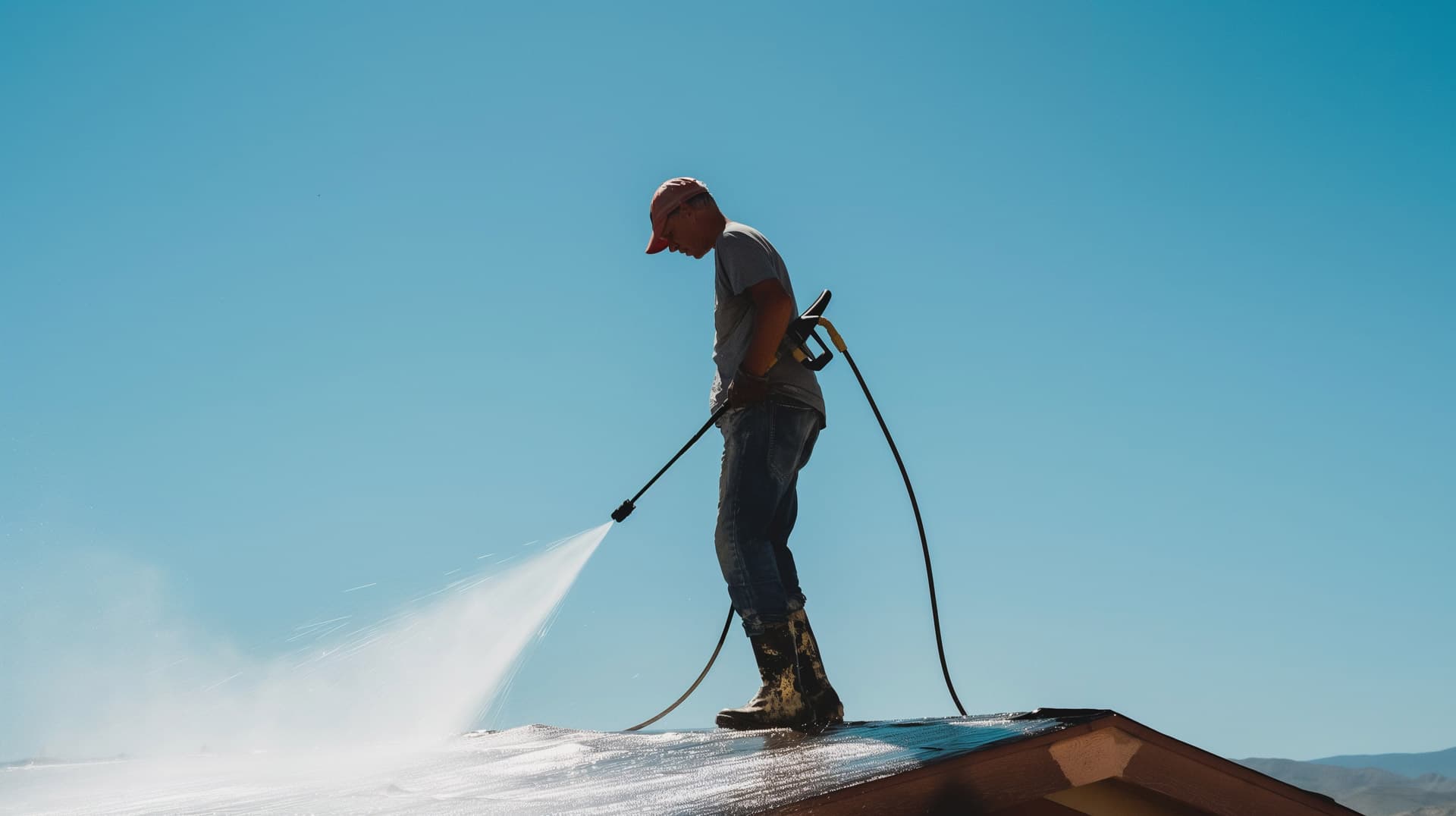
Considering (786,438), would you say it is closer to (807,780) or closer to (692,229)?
(692,229)

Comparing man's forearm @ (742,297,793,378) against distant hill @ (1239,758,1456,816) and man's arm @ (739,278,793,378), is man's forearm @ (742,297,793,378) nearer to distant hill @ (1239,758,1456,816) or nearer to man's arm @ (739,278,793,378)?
man's arm @ (739,278,793,378)

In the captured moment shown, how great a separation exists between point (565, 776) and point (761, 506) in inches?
52.4

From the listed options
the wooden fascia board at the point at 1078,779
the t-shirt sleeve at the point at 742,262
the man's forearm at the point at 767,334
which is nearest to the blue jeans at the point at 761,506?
the man's forearm at the point at 767,334

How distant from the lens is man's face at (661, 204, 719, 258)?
4.52 m

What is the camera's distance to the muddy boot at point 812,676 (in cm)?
404

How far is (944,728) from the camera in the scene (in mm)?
3244

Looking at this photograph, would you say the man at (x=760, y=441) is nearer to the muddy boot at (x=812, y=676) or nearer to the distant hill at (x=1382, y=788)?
the muddy boot at (x=812, y=676)

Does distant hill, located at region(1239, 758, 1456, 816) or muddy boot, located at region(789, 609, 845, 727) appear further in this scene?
distant hill, located at region(1239, 758, 1456, 816)

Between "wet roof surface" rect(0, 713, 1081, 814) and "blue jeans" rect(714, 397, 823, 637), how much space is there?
49 cm

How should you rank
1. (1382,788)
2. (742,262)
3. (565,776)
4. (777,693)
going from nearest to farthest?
1. (565,776)
2. (777,693)
3. (742,262)
4. (1382,788)

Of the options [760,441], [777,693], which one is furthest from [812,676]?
[760,441]

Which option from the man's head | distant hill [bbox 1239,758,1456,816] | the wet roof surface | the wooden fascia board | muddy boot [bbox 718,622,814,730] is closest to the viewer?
the wooden fascia board

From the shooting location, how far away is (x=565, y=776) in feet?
10.2

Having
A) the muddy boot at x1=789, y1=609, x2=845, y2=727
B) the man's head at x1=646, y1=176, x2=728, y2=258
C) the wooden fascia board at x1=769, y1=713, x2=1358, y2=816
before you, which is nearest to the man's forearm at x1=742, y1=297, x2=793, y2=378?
the man's head at x1=646, y1=176, x2=728, y2=258
